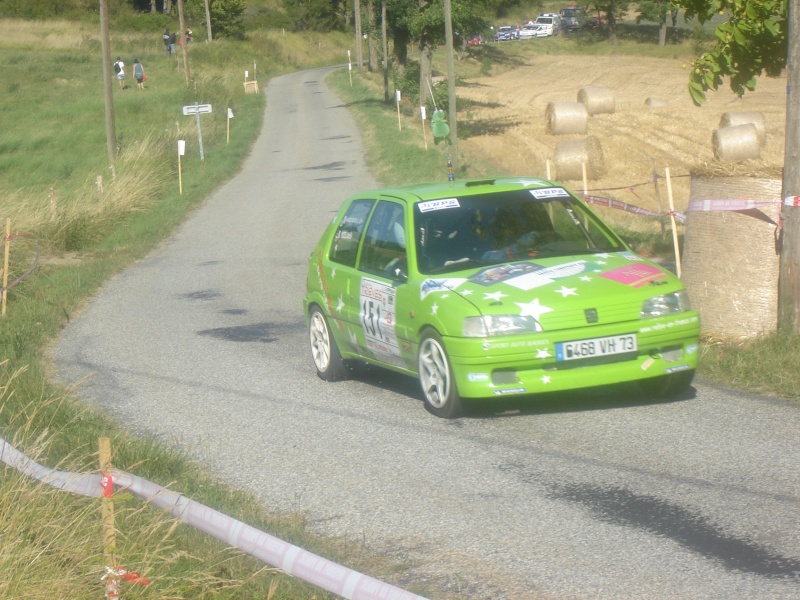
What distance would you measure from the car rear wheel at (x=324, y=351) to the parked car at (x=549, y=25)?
85.9m

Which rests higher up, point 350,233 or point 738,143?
point 350,233

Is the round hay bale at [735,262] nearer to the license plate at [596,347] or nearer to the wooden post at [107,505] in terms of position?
the license plate at [596,347]

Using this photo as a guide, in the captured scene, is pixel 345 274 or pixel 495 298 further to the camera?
pixel 345 274

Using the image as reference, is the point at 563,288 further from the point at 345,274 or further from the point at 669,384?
the point at 345,274

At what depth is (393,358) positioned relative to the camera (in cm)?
860

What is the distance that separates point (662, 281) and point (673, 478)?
2.04 metres

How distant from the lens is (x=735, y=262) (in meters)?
9.71

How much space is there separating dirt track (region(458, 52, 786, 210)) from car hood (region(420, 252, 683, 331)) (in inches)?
90.1

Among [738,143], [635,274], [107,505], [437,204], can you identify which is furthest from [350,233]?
[738,143]

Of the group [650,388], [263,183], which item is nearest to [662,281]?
[650,388]

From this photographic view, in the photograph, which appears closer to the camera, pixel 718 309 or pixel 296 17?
pixel 718 309

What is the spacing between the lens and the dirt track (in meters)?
26.5

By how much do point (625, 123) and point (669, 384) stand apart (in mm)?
29066

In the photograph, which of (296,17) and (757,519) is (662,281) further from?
(296,17)
